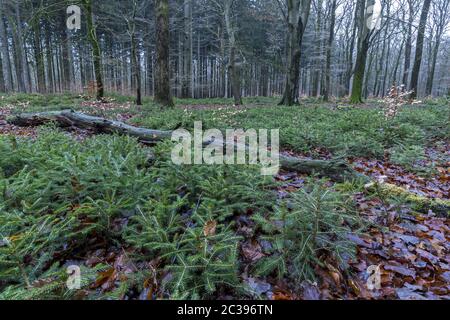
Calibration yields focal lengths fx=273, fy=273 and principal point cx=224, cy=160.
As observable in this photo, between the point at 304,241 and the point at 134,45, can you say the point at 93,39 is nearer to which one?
the point at 134,45

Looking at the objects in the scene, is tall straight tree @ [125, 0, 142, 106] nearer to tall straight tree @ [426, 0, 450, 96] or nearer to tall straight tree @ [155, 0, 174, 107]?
tall straight tree @ [155, 0, 174, 107]

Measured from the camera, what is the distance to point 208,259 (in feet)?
Answer: 6.95

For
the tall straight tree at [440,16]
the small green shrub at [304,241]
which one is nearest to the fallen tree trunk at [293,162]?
the small green shrub at [304,241]

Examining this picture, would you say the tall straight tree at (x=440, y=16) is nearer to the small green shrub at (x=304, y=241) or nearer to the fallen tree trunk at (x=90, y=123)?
the fallen tree trunk at (x=90, y=123)

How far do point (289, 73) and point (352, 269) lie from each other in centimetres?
1276

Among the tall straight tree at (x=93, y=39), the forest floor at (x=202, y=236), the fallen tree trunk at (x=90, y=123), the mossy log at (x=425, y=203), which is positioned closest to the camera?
the forest floor at (x=202, y=236)

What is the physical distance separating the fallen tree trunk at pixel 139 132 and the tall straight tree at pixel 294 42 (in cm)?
978

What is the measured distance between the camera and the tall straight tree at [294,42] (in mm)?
13352

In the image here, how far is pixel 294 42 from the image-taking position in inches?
529

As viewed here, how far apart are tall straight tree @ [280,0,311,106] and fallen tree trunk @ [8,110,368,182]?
32.1 feet

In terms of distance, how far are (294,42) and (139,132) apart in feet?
34.3

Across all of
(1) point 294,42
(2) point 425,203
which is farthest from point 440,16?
(2) point 425,203

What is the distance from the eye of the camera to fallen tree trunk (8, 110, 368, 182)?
13.7 ft
